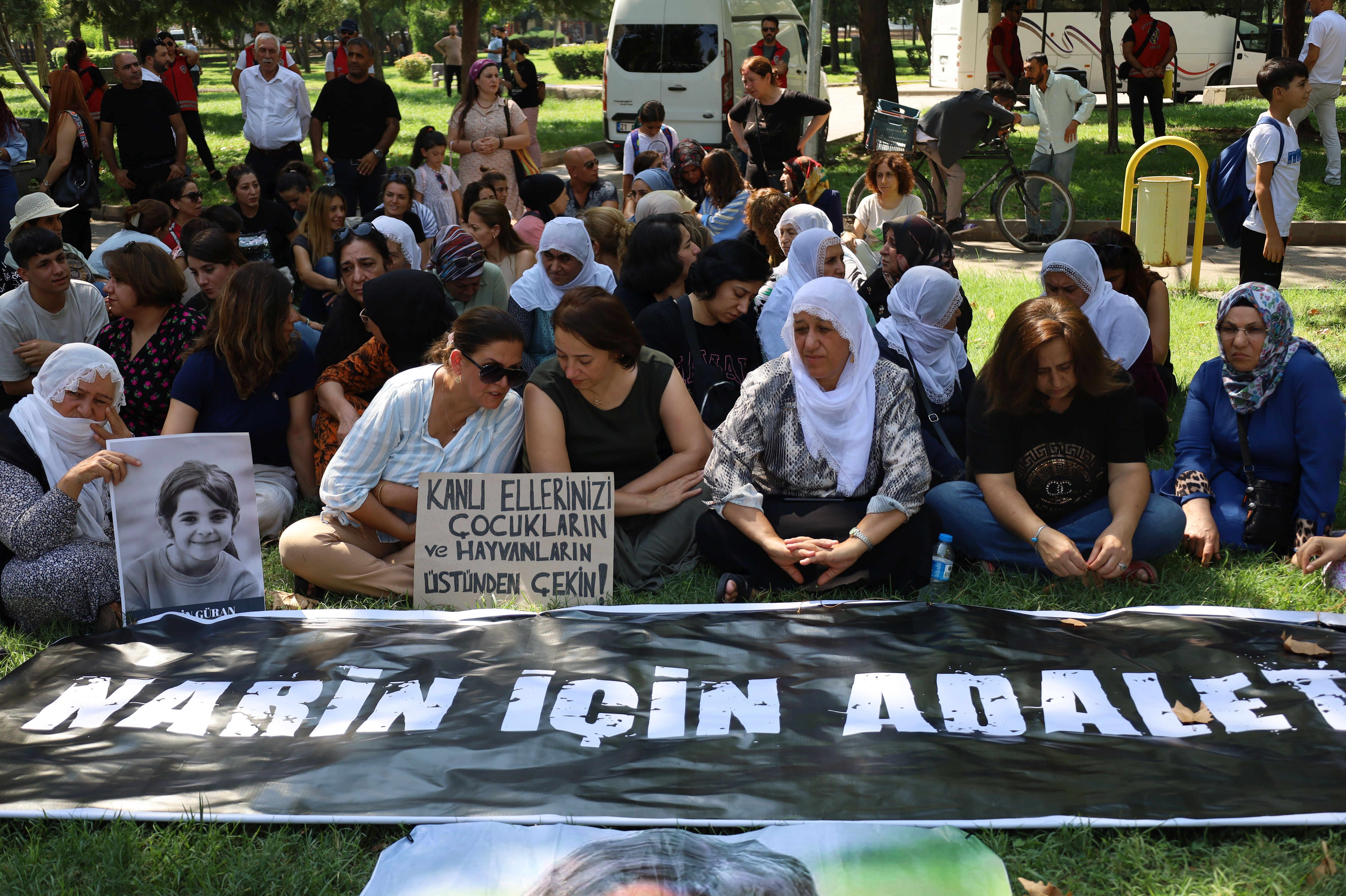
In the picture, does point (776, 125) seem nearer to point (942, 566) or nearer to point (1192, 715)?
point (942, 566)

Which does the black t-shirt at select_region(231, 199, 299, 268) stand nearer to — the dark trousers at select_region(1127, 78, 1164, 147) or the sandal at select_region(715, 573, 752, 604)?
the sandal at select_region(715, 573, 752, 604)

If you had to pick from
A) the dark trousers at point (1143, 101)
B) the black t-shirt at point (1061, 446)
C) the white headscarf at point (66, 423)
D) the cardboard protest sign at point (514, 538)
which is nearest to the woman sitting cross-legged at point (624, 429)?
the cardboard protest sign at point (514, 538)

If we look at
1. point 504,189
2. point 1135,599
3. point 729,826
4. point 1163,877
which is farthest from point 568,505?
point 504,189

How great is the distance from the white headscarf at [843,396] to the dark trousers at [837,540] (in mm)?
148

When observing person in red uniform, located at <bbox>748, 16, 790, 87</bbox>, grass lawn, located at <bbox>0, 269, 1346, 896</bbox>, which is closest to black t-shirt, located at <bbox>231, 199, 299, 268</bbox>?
grass lawn, located at <bbox>0, 269, 1346, 896</bbox>

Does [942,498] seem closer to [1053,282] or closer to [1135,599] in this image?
[1135,599]

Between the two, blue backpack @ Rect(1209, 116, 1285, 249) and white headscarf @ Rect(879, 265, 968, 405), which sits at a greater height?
blue backpack @ Rect(1209, 116, 1285, 249)

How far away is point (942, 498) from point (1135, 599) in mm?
Result: 855

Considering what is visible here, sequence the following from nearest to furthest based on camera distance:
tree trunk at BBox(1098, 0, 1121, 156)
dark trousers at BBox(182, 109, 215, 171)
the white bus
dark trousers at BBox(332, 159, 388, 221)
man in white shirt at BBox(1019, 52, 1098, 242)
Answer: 1. dark trousers at BBox(332, 159, 388, 221)
2. man in white shirt at BBox(1019, 52, 1098, 242)
3. dark trousers at BBox(182, 109, 215, 171)
4. tree trunk at BBox(1098, 0, 1121, 156)
5. the white bus

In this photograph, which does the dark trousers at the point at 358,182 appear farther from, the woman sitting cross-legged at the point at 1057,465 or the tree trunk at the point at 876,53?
the tree trunk at the point at 876,53

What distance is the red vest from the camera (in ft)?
51.1

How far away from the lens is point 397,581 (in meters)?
4.76

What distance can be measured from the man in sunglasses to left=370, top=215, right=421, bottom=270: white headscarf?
194 cm

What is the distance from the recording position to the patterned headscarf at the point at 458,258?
6.41 metres
